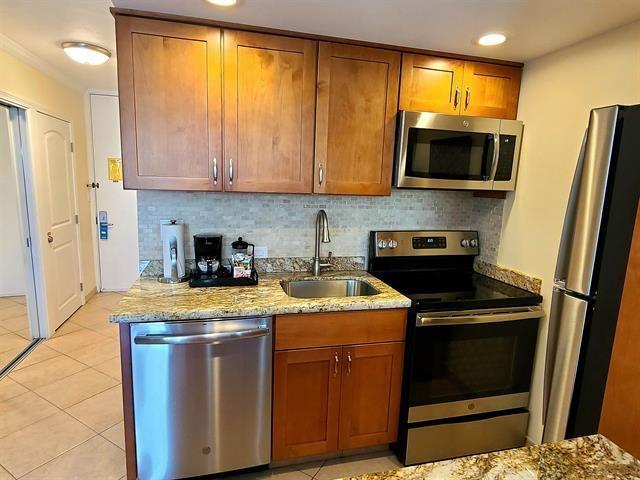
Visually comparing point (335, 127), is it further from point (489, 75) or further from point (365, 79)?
point (489, 75)

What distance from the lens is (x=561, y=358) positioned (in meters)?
1.64

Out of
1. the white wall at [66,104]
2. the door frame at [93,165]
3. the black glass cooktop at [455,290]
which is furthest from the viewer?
the door frame at [93,165]

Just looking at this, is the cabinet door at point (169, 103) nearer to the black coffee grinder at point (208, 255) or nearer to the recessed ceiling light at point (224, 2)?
the recessed ceiling light at point (224, 2)

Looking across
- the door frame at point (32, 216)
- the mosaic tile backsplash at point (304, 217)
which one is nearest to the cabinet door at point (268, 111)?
the mosaic tile backsplash at point (304, 217)

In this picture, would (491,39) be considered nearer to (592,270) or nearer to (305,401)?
(592,270)

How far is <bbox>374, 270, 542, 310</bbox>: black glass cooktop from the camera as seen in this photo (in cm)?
195

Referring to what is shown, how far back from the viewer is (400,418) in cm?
202

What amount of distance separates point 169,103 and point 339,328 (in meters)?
1.38

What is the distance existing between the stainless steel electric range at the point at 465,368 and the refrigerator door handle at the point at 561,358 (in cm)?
34

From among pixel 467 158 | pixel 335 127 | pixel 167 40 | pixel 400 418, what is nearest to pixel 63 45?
pixel 167 40

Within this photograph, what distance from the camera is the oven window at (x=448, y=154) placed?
82.0 inches

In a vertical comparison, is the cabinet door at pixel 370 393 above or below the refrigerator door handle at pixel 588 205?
below

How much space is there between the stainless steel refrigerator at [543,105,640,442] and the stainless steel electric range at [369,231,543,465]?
0.35 metres

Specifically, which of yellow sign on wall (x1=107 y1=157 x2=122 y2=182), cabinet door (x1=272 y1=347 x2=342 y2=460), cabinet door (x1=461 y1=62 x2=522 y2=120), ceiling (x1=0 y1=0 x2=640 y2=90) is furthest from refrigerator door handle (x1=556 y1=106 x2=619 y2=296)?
yellow sign on wall (x1=107 y1=157 x2=122 y2=182)
